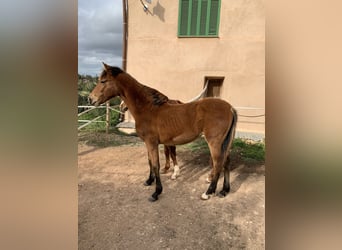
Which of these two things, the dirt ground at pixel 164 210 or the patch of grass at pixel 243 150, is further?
the patch of grass at pixel 243 150

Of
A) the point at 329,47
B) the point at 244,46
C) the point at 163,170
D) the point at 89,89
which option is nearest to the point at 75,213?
the point at 329,47

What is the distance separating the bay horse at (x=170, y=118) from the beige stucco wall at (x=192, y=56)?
927 millimetres

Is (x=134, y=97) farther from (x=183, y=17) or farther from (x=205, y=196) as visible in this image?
(x=183, y=17)

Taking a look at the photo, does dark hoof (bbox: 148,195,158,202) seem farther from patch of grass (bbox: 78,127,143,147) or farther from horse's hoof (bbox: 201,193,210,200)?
patch of grass (bbox: 78,127,143,147)

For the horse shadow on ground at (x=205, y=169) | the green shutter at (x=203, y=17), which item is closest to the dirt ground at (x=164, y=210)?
the horse shadow on ground at (x=205, y=169)

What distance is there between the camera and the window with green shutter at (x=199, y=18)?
7.30 feet

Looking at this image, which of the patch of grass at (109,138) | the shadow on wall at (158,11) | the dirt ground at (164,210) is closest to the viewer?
the dirt ground at (164,210)

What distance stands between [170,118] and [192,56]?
4.63 ft

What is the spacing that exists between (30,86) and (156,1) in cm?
239

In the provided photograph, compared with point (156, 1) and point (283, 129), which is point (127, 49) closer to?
point (156, 1)

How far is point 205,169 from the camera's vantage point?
7.01 feet

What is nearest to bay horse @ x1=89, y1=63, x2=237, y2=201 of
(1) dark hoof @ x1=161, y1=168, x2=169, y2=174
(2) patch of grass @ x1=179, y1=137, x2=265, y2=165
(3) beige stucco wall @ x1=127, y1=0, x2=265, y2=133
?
(1) dark hoof @ x1=161, y1=168, x2=169, y2=174

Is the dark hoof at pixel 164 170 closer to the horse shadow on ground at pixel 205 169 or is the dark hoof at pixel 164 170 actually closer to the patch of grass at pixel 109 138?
the horse shadow on ground at pixel 205 169

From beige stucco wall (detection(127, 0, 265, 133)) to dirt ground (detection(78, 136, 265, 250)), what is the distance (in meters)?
0.99
